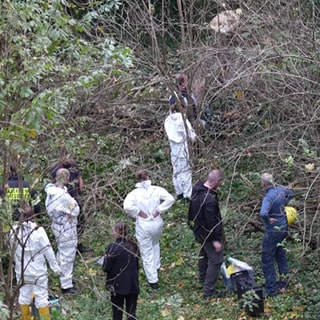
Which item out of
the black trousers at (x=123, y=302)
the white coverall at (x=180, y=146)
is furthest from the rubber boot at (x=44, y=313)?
the white coverall at (x=180, y=146)

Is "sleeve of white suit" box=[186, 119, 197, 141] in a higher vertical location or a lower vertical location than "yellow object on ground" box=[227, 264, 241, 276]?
higher

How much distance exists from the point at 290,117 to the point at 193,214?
1937 mm

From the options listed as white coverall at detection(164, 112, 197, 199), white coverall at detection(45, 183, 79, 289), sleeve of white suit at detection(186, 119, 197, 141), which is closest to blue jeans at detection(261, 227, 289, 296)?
white coverall at detection(45, 183, 79, 289)

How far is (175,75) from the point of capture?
1452 cm

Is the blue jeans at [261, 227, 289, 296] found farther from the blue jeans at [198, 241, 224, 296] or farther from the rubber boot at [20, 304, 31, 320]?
the rubber boot at [20, 304, 31, 320]

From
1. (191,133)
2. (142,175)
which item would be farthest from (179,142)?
(142,175)

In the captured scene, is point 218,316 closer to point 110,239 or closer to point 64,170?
point 110,239

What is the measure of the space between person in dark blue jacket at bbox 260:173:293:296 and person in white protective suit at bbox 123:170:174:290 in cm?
147

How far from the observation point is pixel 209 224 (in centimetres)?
1121

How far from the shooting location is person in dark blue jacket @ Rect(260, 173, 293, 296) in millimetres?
10711

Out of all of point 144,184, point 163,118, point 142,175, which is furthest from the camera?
point 163,118

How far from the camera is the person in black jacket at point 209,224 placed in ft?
36.4

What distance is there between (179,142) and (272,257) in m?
3.48

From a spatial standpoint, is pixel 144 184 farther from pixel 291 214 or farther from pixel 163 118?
pixel 163 118
